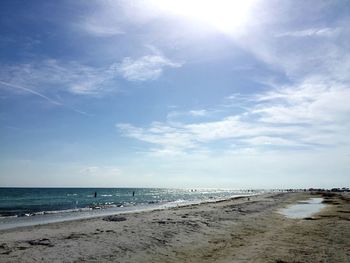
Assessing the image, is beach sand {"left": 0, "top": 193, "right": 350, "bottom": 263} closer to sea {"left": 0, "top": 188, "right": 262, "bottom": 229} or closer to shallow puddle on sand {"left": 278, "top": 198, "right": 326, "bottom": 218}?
sea {"left": 0, "top": 188, "right": 262, "bottom": 229}

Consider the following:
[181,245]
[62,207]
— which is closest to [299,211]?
[181,245]

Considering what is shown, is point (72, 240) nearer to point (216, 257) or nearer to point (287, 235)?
point (216, 257)

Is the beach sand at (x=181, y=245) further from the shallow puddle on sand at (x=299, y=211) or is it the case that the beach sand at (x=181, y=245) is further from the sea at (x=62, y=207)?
the shallow puddle on sand at (x=299, y=211)

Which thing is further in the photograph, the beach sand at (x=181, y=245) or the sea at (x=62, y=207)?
the sea at (x=62, y=207)

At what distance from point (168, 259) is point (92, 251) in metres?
3.12

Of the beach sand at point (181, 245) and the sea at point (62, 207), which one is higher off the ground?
the sea at point (62, 207)

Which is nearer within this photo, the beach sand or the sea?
the beach sand

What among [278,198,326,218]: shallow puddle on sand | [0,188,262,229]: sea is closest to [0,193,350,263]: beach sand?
[0,188,262,229]: sea

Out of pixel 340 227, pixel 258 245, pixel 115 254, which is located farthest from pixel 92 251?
pixel 340 227

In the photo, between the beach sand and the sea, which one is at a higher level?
the sea

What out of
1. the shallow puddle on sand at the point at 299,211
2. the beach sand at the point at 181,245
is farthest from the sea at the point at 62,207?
the shallow puddle on sand at the point at 299,211

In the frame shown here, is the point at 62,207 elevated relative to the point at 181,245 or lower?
elevated

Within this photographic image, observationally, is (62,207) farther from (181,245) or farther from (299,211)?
(181,245)

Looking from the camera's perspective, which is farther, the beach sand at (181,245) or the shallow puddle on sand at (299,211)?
the shallow puddle on sand at (299,211)
